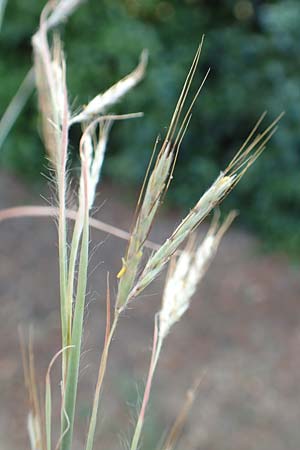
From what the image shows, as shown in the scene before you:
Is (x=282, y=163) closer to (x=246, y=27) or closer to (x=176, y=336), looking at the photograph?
(x=246, y=27)

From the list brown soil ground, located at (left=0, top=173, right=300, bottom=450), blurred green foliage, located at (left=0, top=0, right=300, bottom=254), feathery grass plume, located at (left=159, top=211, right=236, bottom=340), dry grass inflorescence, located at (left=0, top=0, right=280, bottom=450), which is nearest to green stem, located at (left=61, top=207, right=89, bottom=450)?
dry grass inflorescence, located at (left=0, top=0, right=280, bottom=450)

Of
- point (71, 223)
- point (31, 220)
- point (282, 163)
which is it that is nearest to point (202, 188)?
point (282, 163)

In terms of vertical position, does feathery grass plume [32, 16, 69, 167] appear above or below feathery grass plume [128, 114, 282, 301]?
above

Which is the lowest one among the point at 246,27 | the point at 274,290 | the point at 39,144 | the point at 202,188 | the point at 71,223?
the point at 274,290

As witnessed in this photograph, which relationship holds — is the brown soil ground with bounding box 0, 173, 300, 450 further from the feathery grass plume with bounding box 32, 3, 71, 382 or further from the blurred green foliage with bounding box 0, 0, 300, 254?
the feathery grass plume with bounding box 32, 3, 71, 382

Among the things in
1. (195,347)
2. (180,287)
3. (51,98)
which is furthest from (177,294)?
(195,347)
